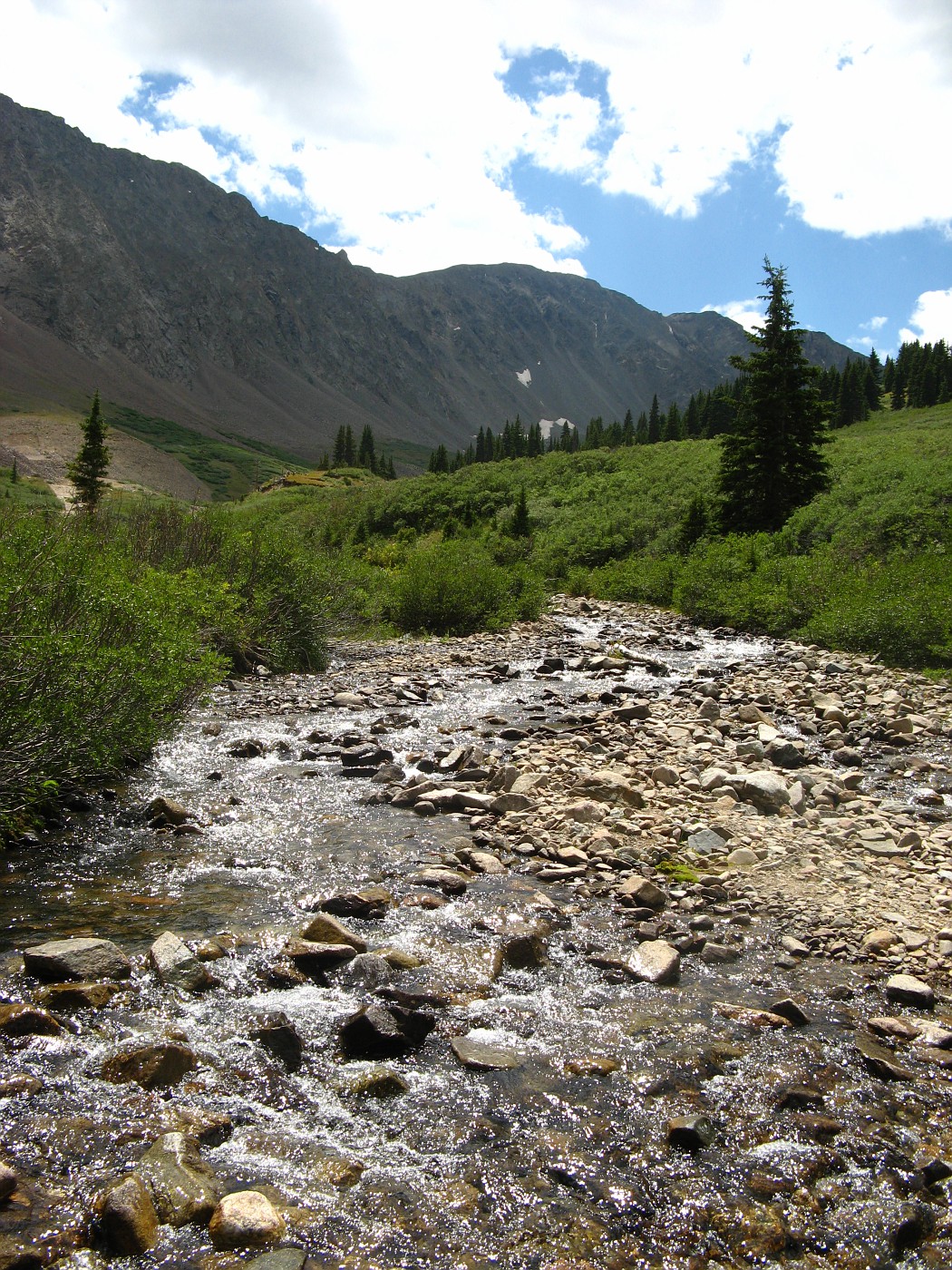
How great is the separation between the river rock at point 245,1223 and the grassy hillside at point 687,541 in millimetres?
15769

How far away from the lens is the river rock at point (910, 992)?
17.9 ft

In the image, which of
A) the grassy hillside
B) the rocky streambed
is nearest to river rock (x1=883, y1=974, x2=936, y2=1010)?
the rocky streambed

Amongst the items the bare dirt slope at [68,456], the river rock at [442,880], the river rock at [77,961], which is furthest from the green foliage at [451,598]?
the bare dirt slope at [68,456]

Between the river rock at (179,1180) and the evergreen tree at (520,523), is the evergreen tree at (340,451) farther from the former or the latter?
the river rock at (179,1180)

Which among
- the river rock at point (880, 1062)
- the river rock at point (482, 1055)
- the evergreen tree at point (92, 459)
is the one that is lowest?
the river rock at point (482, 1055)

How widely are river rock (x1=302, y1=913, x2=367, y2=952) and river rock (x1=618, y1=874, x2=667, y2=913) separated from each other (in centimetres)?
238

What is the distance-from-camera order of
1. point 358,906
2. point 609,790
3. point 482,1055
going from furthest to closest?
point 609,790 < point 358,906 < point 482,1055

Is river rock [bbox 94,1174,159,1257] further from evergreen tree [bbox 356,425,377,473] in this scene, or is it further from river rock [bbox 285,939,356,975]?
evergreen tree [bbox 356,425,377,473]

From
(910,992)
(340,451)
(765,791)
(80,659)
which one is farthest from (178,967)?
(340,451)

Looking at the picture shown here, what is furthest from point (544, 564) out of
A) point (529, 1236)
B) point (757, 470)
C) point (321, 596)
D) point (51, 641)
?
point (529, 1236)

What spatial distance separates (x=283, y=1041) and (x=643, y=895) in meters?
3.42

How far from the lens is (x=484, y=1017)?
528cm

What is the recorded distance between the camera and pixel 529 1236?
11.6 ft

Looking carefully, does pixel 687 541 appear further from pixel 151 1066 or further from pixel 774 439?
pixel 151 1066
